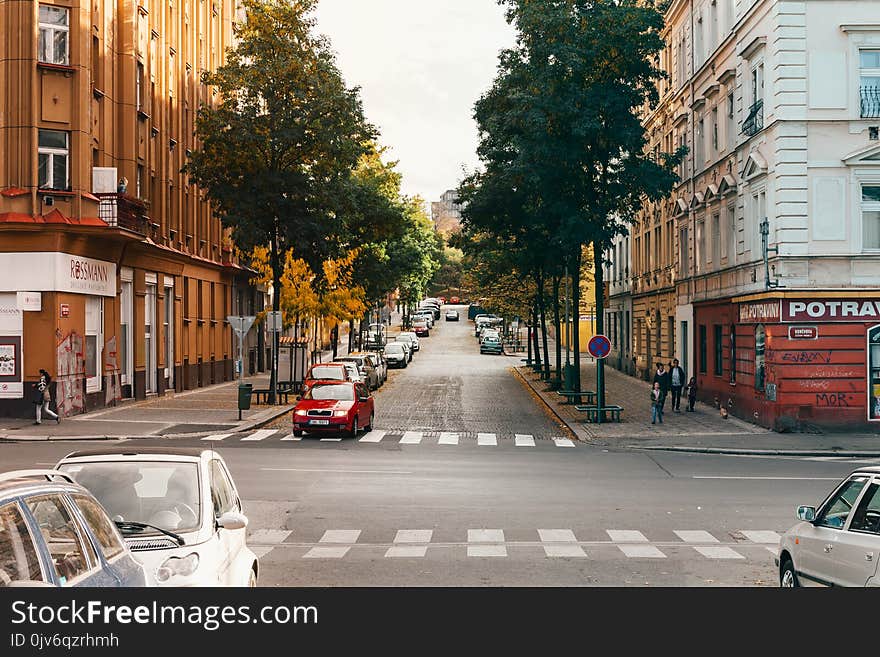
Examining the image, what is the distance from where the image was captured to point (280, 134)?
37.2 metres

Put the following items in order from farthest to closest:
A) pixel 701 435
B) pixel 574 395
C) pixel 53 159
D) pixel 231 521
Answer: pixel 574 395, pixel 53 159, pixel 701 435, pixel 231 521

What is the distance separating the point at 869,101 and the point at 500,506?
1838cm

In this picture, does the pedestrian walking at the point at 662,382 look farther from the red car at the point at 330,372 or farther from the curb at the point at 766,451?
the red car at the point at 330,372

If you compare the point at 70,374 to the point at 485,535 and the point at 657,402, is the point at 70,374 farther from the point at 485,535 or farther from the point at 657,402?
the point at 485,535

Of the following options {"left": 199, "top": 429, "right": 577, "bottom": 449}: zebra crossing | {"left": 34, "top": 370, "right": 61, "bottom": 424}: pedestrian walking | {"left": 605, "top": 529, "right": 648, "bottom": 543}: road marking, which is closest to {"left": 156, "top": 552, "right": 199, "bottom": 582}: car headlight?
{"left": 605, "top": 529, "right": 648, "bottom": 543}: road marking

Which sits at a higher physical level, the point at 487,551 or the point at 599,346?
the point at 599,346

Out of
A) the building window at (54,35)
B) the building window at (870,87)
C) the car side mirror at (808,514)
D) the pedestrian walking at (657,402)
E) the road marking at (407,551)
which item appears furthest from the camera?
the pedestrian walking at (657,402)

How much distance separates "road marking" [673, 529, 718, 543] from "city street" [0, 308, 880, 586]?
2 cm

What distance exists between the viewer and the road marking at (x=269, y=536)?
47.3 feet

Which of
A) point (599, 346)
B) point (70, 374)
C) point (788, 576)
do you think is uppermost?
point (599, 346)

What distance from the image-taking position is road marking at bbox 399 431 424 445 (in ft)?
91.7

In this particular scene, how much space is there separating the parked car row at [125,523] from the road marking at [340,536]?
209 inches

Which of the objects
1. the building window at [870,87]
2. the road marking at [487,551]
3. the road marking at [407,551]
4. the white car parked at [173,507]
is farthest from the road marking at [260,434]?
the white car parked at [173,507]

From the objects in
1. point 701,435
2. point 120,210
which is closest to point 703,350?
point 701,435
